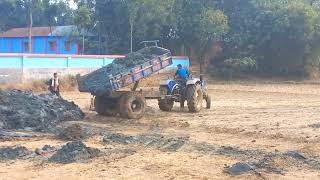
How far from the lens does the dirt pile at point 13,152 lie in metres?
10.8

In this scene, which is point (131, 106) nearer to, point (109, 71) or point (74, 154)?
point (109, 71)

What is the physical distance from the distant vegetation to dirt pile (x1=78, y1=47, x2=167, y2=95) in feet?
62.4

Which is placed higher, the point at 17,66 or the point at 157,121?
the point at 17,66

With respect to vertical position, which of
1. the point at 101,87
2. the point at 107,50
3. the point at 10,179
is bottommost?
the point at 10,179

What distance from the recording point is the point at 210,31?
38.8 meters

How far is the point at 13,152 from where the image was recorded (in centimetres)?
1104

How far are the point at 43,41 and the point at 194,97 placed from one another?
126 feet

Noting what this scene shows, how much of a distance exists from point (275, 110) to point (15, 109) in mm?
9632

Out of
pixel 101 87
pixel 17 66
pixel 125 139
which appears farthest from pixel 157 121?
pixel 17 66

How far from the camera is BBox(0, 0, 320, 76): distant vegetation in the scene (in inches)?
1463

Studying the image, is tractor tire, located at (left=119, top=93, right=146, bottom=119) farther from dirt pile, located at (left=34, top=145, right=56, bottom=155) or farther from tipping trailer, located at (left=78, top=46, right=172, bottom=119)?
dirt pile, located at (left=34, top=145, right=56, bottom=155)

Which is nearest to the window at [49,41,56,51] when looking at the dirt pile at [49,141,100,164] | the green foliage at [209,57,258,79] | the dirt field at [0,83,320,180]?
the green foliage at [209,57,258,79]

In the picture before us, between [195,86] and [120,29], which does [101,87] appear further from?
[120,29]

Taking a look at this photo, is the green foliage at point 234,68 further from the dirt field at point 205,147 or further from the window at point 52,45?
the window at point 52,45
